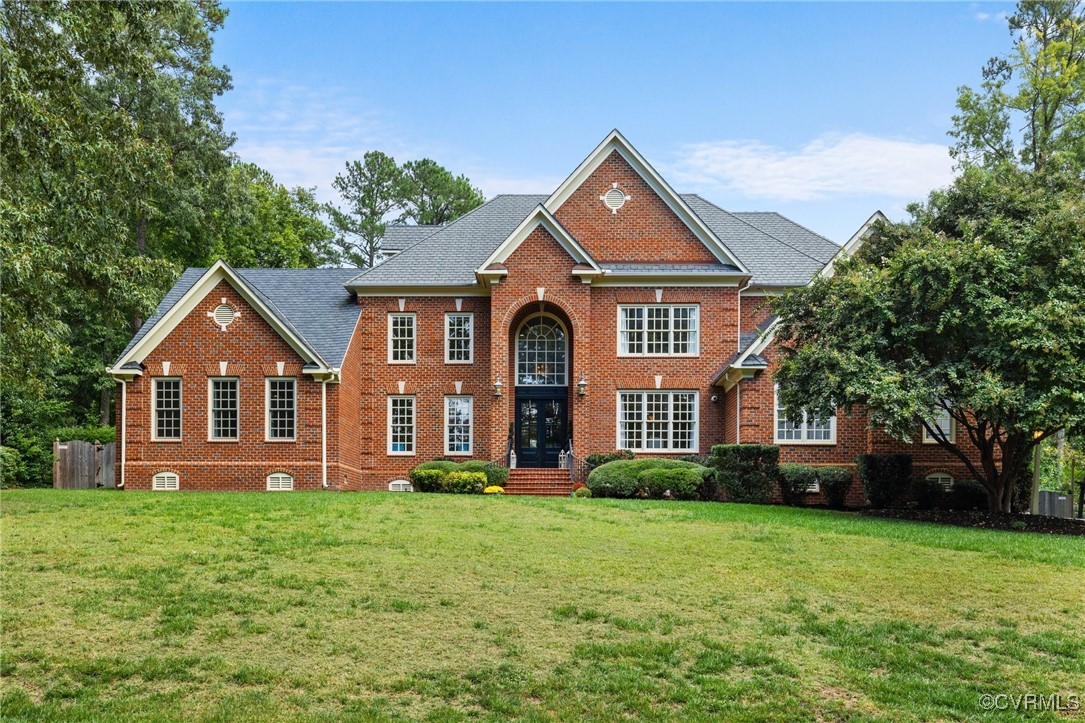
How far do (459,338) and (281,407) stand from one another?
613cm

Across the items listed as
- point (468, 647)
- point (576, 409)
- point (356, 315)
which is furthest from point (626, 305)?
point (468, 647)

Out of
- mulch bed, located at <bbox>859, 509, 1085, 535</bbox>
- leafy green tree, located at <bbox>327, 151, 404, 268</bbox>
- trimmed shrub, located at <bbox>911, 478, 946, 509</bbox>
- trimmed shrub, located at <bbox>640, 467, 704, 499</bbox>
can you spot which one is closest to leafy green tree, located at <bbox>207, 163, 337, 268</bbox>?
leafy green tree, located at <bbox>327, 151, 404, 268</bbox>

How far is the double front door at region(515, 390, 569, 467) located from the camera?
95.7 ft

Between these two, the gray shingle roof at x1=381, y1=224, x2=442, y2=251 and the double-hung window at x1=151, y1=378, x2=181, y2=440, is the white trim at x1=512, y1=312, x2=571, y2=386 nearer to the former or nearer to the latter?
the gray shingle roof at x1=381, y1=224, x2=442, y2=251

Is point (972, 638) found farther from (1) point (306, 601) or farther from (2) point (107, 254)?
(2) point (107, 254)

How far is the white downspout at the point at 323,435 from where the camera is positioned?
25.7 m

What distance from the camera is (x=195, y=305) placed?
26219 mm

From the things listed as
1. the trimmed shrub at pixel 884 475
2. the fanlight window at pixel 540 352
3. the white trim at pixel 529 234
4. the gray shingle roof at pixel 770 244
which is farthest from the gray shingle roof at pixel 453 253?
the trimmed shrub at pixel 884 475

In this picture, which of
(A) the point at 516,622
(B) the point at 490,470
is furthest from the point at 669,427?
(A) the point at 516,622

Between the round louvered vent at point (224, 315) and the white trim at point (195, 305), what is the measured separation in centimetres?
52

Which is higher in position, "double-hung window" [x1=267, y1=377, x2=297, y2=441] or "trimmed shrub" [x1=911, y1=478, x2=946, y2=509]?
"double-hung window" [x1=267, y1=377, x2=297, y2=441]

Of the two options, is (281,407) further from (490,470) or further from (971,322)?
(971,322)

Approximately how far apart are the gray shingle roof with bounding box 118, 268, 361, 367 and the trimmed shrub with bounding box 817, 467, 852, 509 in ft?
45.4

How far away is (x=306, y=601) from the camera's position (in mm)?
10258
